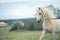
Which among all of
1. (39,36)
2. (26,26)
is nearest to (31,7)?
(26,26)

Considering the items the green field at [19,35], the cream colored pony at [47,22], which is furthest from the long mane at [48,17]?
the green field at [19,35]

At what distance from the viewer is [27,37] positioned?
1.64 m

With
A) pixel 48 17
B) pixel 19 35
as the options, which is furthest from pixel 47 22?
pixel 19 35

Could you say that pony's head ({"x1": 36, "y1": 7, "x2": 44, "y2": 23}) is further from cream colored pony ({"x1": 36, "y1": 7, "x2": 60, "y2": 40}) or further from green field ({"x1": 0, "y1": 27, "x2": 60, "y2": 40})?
green field ({"x1": 0, "y1": 27, "x2": 60, "y2": 40})

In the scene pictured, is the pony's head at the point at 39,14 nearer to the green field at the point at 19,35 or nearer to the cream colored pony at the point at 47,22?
the cream colored pony at the point at 47,22

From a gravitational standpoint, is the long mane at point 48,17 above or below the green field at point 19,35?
above

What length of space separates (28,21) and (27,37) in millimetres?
156

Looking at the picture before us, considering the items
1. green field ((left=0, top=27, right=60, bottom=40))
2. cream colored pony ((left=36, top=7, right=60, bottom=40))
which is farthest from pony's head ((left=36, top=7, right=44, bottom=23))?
green field ((left=0, top=27, right=60, bottom=40))

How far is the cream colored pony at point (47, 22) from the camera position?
1582mm

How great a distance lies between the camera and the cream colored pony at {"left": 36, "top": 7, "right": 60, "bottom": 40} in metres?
1.58

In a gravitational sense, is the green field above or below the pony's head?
Result: below

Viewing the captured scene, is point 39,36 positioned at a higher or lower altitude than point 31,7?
lower

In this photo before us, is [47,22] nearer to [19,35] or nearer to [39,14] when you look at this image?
[39,14]

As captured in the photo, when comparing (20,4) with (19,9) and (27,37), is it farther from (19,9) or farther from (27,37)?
(27,37)
